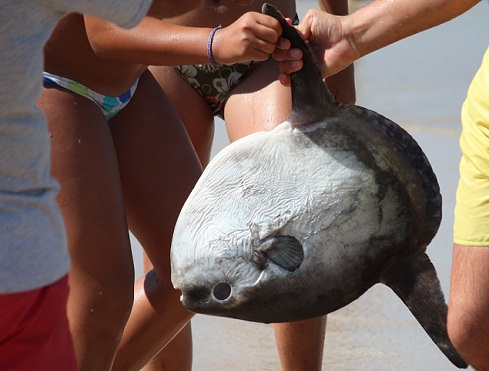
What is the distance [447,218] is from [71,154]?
10.4ft

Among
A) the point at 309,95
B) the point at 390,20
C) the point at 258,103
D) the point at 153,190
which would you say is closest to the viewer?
the point at 309,95

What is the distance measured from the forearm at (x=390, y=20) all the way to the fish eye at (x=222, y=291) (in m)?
0.80

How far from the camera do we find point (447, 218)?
559 centimetres

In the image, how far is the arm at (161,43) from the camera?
2.81 metres

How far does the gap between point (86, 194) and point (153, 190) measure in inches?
13.9

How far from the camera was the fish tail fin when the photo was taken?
240 cm

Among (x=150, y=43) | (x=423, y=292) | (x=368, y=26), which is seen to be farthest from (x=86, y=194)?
(x=423, y=292)

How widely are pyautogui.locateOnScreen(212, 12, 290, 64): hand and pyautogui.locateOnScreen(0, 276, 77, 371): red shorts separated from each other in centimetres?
92

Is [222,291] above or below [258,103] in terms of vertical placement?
→ above

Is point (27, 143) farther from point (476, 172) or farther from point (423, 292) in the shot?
point (476, 172)

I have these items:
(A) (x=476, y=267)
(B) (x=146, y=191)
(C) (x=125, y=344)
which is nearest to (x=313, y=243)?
(A) (x=476, y=267)

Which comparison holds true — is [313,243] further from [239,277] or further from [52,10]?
[52,10]

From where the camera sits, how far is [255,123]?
10.8 ft

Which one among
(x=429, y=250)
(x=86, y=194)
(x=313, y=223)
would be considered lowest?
(x=429, y=250)
